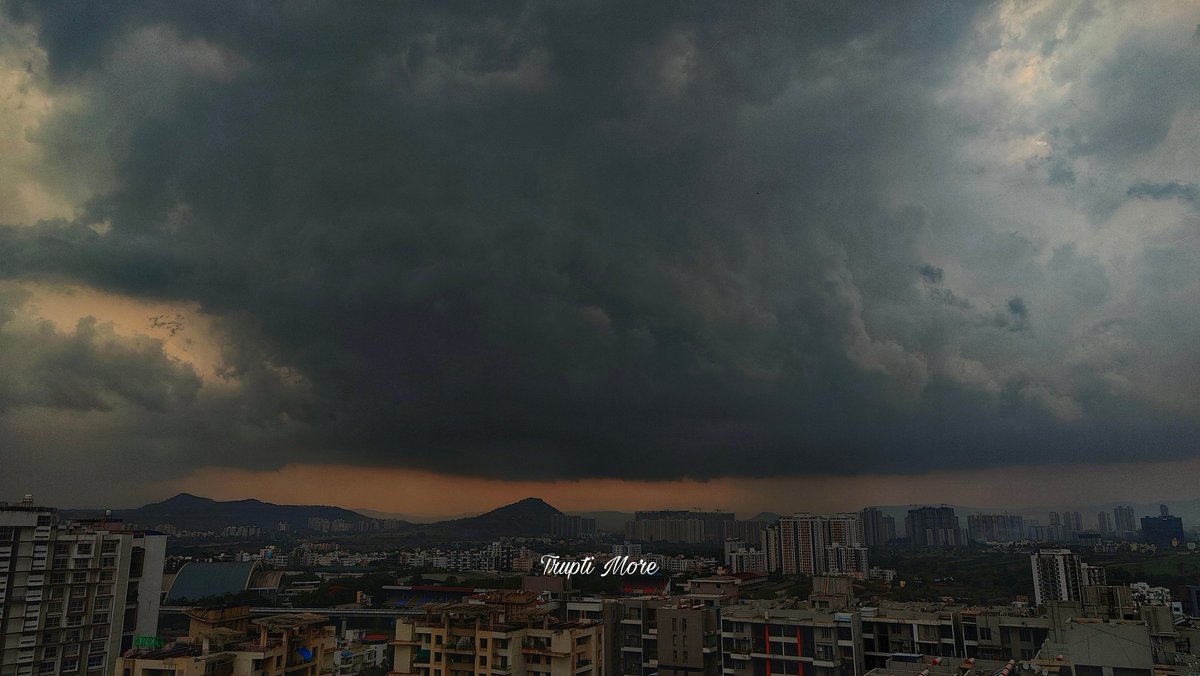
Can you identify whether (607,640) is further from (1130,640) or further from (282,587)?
(282,587)

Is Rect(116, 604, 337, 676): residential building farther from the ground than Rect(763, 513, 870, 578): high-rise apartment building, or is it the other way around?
Rect(116, 604, 337, 676): residential building

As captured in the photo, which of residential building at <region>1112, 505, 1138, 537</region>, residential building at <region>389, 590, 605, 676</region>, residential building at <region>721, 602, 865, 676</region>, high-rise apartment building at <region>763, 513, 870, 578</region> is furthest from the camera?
residential building at <region>1112, 505, 1138, 537</region>

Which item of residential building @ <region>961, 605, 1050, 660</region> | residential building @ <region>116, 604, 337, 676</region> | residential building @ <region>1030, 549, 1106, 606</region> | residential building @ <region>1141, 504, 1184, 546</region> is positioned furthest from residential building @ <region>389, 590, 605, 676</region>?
residential building @ <region>1141, 504, 1184, 546</region>

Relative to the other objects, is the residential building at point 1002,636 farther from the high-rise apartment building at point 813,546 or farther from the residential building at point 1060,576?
the high-rise apartment building at point 813,546

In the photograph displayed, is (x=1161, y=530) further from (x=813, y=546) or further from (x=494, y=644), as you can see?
(x=494, y=644)

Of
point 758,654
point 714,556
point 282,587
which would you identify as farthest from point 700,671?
point 714,556

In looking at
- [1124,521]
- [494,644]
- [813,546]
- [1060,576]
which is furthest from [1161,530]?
[494,644]

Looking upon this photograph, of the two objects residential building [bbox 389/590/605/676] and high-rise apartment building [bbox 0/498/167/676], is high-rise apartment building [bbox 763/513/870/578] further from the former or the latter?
high-rise apartment building [bbox 0/498/167/676]
